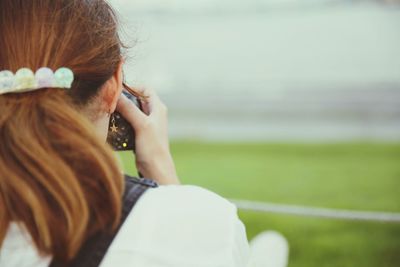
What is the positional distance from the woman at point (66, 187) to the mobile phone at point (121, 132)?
8.8 inches

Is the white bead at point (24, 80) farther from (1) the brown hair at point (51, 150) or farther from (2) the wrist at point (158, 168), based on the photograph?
(2) the wrist at point (158, 168)

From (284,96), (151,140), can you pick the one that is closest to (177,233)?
(151,140)

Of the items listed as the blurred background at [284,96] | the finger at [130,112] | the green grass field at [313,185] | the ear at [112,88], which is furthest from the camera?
the blurred background at [284,96]

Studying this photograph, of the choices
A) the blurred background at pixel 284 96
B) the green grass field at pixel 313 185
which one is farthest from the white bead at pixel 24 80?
the blurred background at pixel 284 96

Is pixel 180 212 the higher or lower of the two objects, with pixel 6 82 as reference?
lower

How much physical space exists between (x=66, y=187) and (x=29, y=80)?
0.13 meters

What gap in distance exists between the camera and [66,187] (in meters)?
0.54

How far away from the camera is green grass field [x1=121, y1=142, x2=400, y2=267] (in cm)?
218

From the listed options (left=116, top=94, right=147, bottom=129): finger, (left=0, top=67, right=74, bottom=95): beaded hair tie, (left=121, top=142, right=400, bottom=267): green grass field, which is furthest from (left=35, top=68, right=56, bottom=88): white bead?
(left=121, top=142, right=400, bottom=267): green grass field

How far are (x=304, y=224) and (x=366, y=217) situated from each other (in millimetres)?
779

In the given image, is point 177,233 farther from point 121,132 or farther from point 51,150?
point 121,132

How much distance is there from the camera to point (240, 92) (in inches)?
299

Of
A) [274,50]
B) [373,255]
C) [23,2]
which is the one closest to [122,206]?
[23,2]

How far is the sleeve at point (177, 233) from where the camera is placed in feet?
1.81
